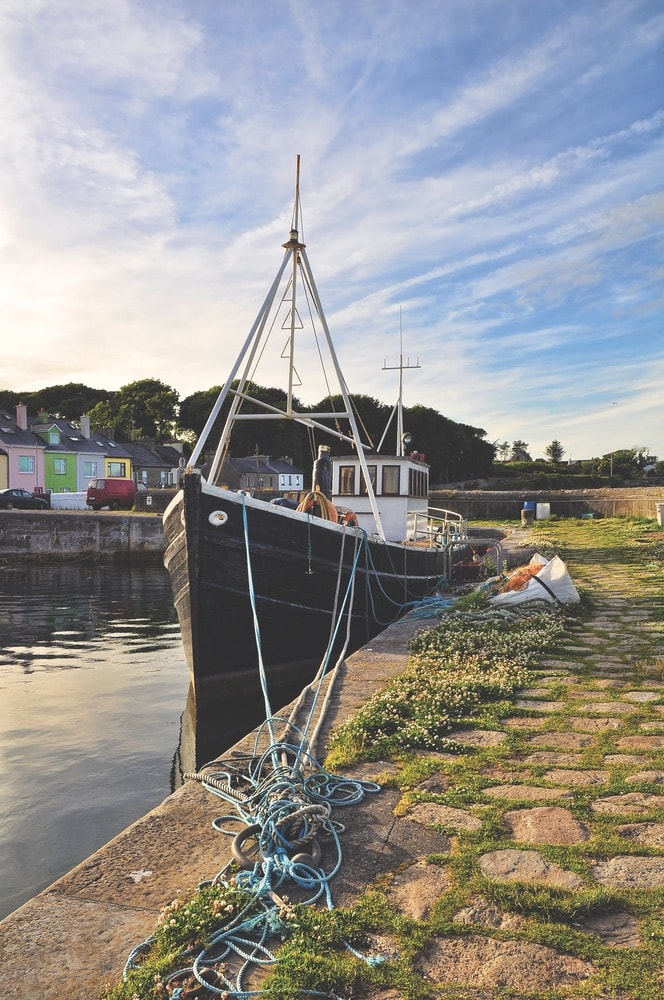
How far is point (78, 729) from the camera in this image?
8.72 meters

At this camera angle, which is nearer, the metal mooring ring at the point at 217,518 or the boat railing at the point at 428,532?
the metal mooring ring at the point at 217,518

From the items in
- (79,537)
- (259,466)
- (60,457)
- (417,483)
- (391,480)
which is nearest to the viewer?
(391,480)

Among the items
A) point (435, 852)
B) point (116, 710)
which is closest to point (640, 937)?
point (435, 852)

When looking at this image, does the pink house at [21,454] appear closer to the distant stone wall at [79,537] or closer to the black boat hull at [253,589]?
the distant stone wall at [79,537]

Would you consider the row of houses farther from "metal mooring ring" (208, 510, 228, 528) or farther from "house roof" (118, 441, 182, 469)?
"metal mooring ring" (208, 510, 228, 528)

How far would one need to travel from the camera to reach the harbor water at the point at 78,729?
5750 mm

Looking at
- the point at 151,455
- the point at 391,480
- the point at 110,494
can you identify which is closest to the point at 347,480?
the point at 391,480

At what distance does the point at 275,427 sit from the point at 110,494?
95.7 ft

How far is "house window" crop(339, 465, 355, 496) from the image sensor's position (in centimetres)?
1512

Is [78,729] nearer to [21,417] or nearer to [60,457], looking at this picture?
[60,457]

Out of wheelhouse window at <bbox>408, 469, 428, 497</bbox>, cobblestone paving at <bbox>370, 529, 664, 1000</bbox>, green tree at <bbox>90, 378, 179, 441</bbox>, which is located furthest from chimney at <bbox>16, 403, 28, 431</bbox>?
cobblestone paving at <bbox>370, 529, 664, 1000</bbox>

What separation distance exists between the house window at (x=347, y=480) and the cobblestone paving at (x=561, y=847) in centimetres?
929

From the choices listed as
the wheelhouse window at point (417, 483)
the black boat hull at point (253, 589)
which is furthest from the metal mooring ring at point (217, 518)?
the wheelhouse window at point (417, 483)

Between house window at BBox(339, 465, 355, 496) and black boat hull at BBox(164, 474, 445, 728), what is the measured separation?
4958mm
